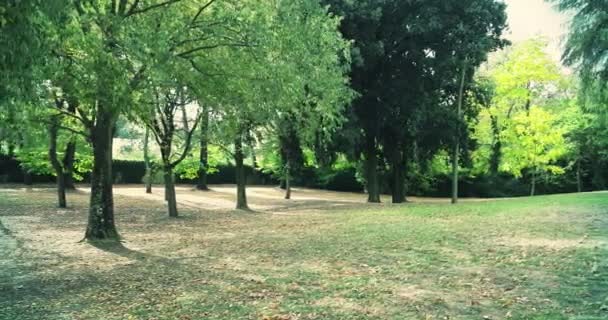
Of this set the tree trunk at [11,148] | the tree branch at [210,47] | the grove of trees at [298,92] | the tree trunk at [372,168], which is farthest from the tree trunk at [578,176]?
the tree trunk at [11,148]

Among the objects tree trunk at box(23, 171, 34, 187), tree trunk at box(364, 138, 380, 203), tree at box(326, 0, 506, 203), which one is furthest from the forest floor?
tree trunk at box(23, 171, 34, 187)

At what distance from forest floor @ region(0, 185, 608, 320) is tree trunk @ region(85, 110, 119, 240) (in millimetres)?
523

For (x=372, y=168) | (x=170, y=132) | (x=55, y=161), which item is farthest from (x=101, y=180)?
(x=372, y=168)

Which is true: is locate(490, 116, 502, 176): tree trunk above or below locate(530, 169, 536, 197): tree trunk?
above

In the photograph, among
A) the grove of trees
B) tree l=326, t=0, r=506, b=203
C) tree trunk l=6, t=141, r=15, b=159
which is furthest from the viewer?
tree l=326, t=0, r=506, b=203

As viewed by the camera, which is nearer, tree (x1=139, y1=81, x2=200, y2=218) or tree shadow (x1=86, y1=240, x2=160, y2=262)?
tree shadow (x1=86, y1=240, x2=160, y2=262)

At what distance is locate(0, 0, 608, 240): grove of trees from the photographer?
9016 millimetres

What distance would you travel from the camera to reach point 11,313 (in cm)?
676

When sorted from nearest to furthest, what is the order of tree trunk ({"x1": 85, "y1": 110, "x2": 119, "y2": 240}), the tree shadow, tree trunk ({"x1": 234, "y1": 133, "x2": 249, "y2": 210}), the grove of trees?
the grove of trees, the tree shadow, tree trunk ({"x1": 85, "y1": 110, "x2": 119, "y2": 240}), tree trunk ({"x1": 234, "y1": 133, "x2": 249, "y2": 210})

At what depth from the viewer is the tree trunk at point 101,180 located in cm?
1272

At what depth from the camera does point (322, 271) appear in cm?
901

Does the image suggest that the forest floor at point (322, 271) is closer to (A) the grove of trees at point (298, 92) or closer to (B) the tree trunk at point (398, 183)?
(A) the grove of trees at point (298, 92)

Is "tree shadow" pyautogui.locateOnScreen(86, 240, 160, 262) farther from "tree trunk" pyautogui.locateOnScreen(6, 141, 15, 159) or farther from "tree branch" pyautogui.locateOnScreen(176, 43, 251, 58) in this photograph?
"tree trunk" pyautogui.locateOnScreen(6, 141, 15, 159)

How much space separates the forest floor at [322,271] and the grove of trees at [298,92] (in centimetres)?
259
